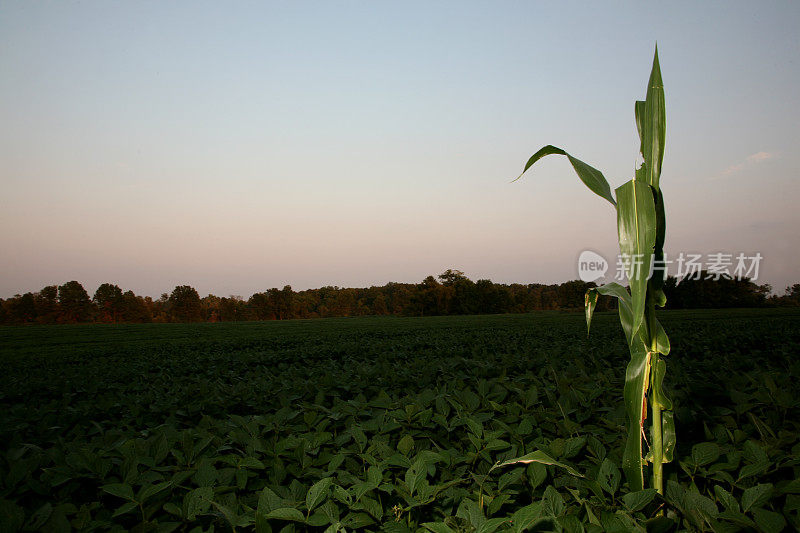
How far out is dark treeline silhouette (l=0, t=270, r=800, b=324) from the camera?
179 feet

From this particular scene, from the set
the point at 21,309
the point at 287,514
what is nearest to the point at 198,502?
the point at 287,514

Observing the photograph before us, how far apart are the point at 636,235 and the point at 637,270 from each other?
4.0 inches

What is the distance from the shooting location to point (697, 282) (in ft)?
180

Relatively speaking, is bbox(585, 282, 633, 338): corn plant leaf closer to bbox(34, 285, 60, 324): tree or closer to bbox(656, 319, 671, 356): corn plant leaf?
bbox(656, 319, 671, 356): corn plant leaf

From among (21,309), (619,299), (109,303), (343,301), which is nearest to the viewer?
(619,299)

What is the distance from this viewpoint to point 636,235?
3.94 ft

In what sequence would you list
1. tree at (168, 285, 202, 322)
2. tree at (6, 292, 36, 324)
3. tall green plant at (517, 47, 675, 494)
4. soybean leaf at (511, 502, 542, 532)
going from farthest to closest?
tree at (168, 285, 202, 322)
tree at (6, 292, 36, 324)
tall green plant at (517, 47, 675, 494)
soybean leaf at (511, 502, 542, 532)

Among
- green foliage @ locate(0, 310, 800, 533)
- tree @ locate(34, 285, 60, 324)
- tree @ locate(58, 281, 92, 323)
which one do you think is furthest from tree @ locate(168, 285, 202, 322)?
green foliage @ locate(0, 310, 800, 533)

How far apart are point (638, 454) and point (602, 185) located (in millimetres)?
840

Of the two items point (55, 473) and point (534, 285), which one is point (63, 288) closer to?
point (55, 473)

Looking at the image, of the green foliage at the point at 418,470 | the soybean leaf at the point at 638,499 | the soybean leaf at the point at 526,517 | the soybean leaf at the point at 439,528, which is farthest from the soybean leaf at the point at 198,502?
the soybean leaf at the point at 638,499

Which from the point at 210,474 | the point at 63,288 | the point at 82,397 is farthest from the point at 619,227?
the point at 63,288

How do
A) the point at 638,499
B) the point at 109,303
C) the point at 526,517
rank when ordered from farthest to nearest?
the point at 109,303 → the point at 638,499 → the point at 526,517

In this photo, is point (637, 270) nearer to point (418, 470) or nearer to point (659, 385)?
point (659, 385)
